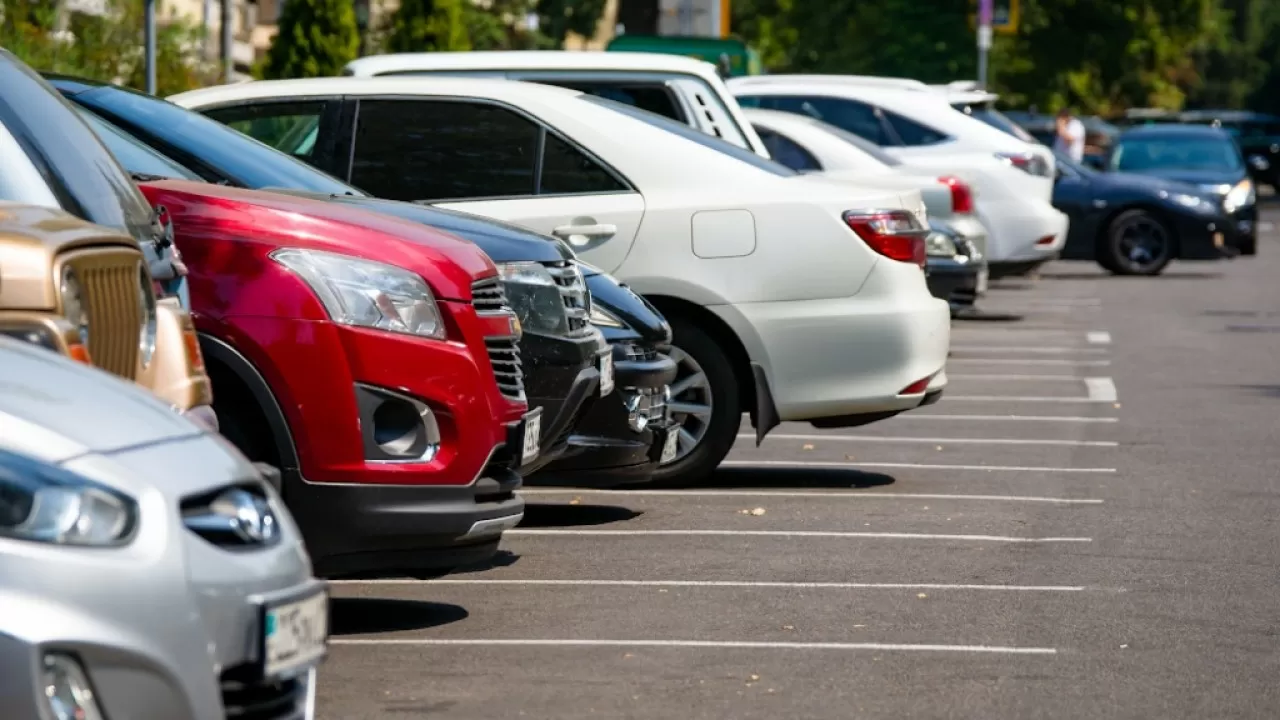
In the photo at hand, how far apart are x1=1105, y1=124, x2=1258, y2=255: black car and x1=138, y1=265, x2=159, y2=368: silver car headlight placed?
25.6m

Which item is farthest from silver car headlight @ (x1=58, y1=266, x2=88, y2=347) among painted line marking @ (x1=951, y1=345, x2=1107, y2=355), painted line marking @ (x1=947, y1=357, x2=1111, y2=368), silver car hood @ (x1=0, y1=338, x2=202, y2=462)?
painted line marking @ (x1=951, y1=345, x2=1107, y2=355)

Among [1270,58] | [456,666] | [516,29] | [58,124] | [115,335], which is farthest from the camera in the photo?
[1270,58]

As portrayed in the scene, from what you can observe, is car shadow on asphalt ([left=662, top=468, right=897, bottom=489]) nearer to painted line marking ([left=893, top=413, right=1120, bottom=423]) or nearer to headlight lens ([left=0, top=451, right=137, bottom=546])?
painted line marking ([left=893, top=413, right=1120, bottom=423])

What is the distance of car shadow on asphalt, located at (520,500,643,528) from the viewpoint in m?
10.0

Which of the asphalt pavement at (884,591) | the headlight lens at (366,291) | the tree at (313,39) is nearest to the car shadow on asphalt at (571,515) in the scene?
the asphalt pavement at (884,591)

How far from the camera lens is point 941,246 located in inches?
719

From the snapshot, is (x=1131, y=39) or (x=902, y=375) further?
(x=1131, y=39)

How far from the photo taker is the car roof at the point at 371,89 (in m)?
10.8

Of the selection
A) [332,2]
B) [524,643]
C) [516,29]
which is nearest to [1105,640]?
[524,643]

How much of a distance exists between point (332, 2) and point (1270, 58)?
11437cm

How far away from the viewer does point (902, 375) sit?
10.8 metres

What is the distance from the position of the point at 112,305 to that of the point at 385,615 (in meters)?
2.48

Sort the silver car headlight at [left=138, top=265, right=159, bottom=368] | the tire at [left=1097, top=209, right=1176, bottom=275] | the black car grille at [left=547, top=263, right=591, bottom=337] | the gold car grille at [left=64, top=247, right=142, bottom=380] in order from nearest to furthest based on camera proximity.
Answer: the gold car grille at [left=64, top=247, right=142, bottom=380]
the silver car headlight at [left=138, top=265, right=159, bottom=368]
the black car grille at [left=547, top=263, right=591, bottom=337]
the tire at [left=1097, top=209, right=1176, bottom=275]

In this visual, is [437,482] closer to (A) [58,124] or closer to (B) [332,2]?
(A) [58,124]
